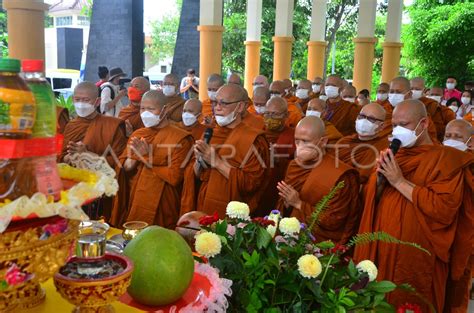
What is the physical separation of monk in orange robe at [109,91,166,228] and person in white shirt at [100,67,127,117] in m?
3.18

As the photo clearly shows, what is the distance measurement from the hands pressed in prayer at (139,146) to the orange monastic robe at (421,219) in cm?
228

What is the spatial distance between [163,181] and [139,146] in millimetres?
436

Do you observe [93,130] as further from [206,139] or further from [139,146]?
[206,139]

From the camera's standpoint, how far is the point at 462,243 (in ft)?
13.6

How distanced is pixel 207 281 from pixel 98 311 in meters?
0.50

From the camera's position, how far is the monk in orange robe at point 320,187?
426 centimetres

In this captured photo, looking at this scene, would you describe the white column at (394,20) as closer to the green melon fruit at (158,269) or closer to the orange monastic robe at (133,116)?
the orange monastic robe at (133,116)

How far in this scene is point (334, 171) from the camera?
4.27 metres

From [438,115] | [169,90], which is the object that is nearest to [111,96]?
[169,90]

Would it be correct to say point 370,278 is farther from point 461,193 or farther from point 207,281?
point 461,193

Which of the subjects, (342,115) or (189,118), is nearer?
(189,118)

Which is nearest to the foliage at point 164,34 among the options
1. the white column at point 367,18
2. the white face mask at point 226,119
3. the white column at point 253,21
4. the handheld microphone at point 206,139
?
the white column at point 253,21

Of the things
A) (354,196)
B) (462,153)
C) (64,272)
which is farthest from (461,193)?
(64,272)

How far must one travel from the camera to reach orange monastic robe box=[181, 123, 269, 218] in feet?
16.7
